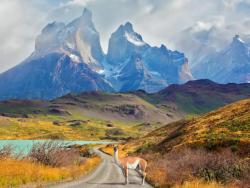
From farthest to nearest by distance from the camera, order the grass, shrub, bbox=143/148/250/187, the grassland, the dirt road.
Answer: the dirt road < shrub, bbox=143/148/250/187 < the grassland < the grass

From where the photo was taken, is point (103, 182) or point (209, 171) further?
point (103, 182)

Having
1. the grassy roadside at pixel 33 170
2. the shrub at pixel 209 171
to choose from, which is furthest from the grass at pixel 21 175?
the shrub at pixel 209 171

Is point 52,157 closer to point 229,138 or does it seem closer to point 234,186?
point 234,186

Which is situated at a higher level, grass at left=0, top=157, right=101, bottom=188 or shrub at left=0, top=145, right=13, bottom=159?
shrub at left=0, top=145, right=13, bottom=159

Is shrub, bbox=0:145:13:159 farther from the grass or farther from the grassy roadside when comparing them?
the grass

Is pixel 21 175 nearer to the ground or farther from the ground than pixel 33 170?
nearer to the ground

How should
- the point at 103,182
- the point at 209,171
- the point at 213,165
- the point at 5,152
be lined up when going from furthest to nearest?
the point at 5,152
the point at 103,182
the point at 213,165
the point at 209,171

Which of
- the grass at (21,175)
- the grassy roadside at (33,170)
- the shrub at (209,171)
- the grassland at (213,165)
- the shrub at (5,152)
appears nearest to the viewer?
the grass at (21,175)

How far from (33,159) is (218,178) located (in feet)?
62.9

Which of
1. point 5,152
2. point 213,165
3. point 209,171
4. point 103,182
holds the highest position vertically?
point 5,152

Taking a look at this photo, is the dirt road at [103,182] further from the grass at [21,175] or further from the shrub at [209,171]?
the shrub at [209,171]

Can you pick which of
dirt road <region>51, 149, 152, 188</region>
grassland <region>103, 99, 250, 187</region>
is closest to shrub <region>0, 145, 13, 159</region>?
dirt road <region>51, 149, 152, 188</region>

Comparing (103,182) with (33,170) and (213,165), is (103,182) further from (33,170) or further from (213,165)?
(213,165)

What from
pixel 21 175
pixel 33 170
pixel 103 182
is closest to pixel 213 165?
pixel 103 182
